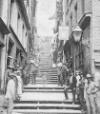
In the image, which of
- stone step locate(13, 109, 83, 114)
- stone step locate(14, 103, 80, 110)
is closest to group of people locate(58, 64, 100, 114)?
stone step locate(14, 103, 80, 110)

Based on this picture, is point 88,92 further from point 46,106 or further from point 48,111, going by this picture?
point 46,106

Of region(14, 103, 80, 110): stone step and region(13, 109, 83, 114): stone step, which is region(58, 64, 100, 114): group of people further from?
region(13, 109, 83, 114): stone step

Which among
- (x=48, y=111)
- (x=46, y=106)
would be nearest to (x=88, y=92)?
(x=48, y=111)

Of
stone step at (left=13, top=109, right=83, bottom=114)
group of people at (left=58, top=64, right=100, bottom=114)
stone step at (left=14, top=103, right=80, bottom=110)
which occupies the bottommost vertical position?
stone step at (left=13, top=109, right=83, bottom=114)

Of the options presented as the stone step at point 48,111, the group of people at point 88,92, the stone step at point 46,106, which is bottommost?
the stone step at point 48,111

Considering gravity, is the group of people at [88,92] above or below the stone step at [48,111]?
above

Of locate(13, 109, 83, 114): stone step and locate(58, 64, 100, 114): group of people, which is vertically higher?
locate(58, 64, 100, 114): group of people

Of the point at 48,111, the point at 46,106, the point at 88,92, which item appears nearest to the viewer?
the point at 88,92

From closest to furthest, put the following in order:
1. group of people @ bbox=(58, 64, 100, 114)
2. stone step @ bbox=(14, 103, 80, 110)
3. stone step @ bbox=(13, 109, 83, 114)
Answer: group of people @ bbox=(58, 64, 100, 114) → stone step @ bbox=(13, 109, 83, 114) → stone step @ bbox=(14, 103, 80, 110)

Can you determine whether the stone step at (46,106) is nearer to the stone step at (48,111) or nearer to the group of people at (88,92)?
the stone step at (48,111)

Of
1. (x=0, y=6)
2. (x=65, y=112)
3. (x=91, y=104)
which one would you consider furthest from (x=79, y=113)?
(x=0, y=6)

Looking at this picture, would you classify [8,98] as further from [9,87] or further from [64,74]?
[64,74]

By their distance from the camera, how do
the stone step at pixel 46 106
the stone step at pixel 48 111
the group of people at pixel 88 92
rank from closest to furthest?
the group of people at pixel 88 92, the stone step at pixel 48 111, the stone step at pixel 46 106

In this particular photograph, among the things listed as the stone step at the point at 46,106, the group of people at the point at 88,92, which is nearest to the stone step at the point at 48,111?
the stone step at the point at 46,106
